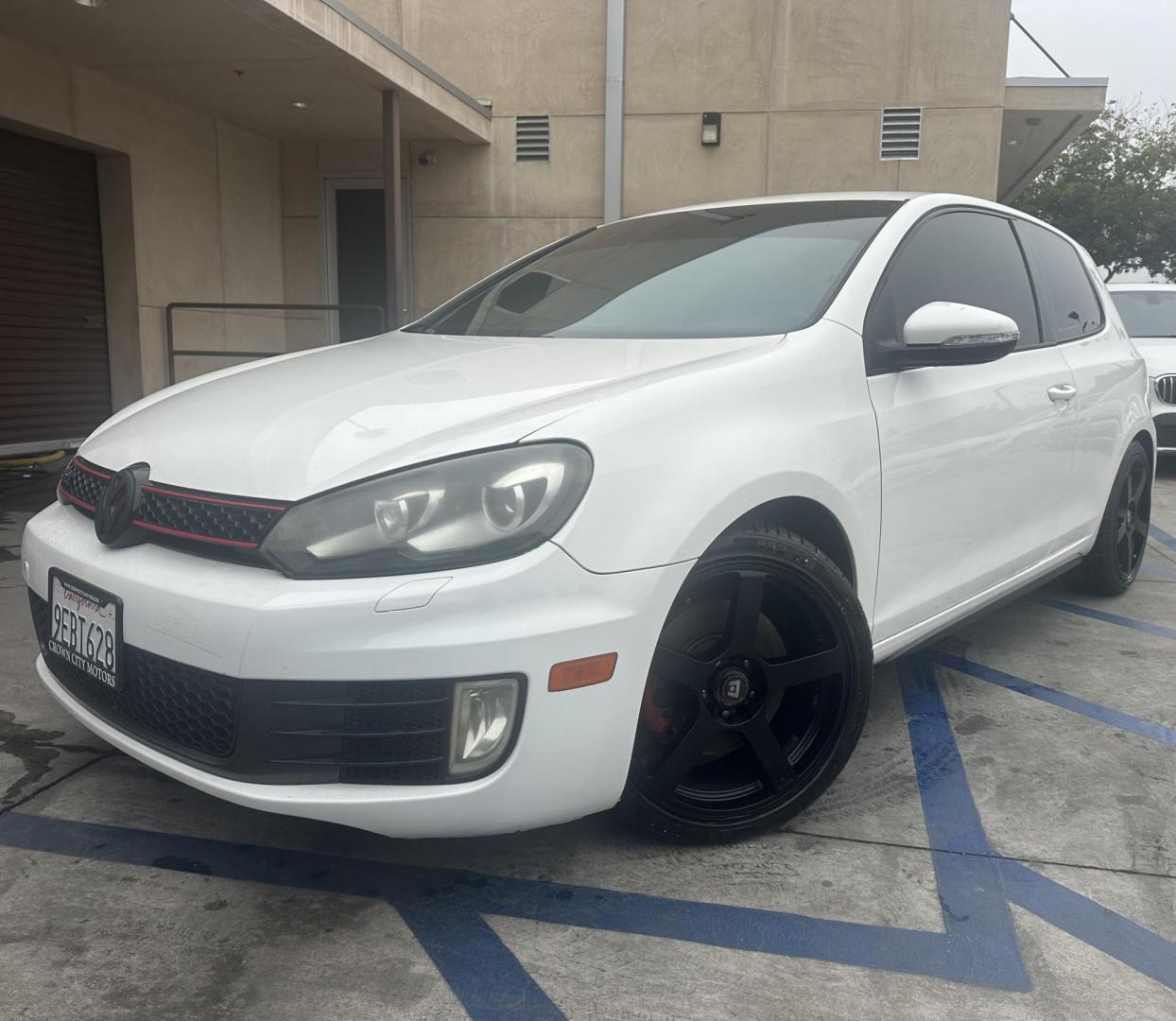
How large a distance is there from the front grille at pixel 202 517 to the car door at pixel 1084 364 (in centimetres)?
274

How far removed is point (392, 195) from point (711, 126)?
12.2 feet

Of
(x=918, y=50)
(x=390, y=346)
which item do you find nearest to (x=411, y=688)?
(x=390, y=346)

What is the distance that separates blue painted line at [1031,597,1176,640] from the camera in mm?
4148

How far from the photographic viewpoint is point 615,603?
1.89m

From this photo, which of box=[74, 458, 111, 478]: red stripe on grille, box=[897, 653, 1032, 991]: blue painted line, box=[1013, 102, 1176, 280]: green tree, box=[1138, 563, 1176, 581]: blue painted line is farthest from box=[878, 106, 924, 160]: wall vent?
box=[1013, 102, 1176, 280]: green tree

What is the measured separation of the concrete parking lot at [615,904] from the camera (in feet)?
6.00

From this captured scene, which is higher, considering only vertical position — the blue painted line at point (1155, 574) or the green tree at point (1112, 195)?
the green tree at point (1112, 195)

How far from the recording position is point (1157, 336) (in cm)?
966

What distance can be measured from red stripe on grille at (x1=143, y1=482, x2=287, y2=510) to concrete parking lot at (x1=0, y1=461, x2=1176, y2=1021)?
0.79m

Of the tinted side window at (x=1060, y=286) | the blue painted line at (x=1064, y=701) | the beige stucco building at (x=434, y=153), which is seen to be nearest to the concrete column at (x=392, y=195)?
the beige stucco building at (x=434, y=153)

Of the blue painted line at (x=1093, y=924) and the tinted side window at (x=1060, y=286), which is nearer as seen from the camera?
the blue painted line at (x=1093, y=924)

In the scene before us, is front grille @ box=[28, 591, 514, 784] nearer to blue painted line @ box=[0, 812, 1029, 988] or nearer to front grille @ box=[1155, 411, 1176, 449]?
blue painted line @ box=[0, 812, 1029, 988]

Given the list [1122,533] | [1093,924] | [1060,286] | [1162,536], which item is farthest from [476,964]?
[1162,536]

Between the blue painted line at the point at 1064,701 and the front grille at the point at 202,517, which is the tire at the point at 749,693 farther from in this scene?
the blue painted line at the point at 1064,701
